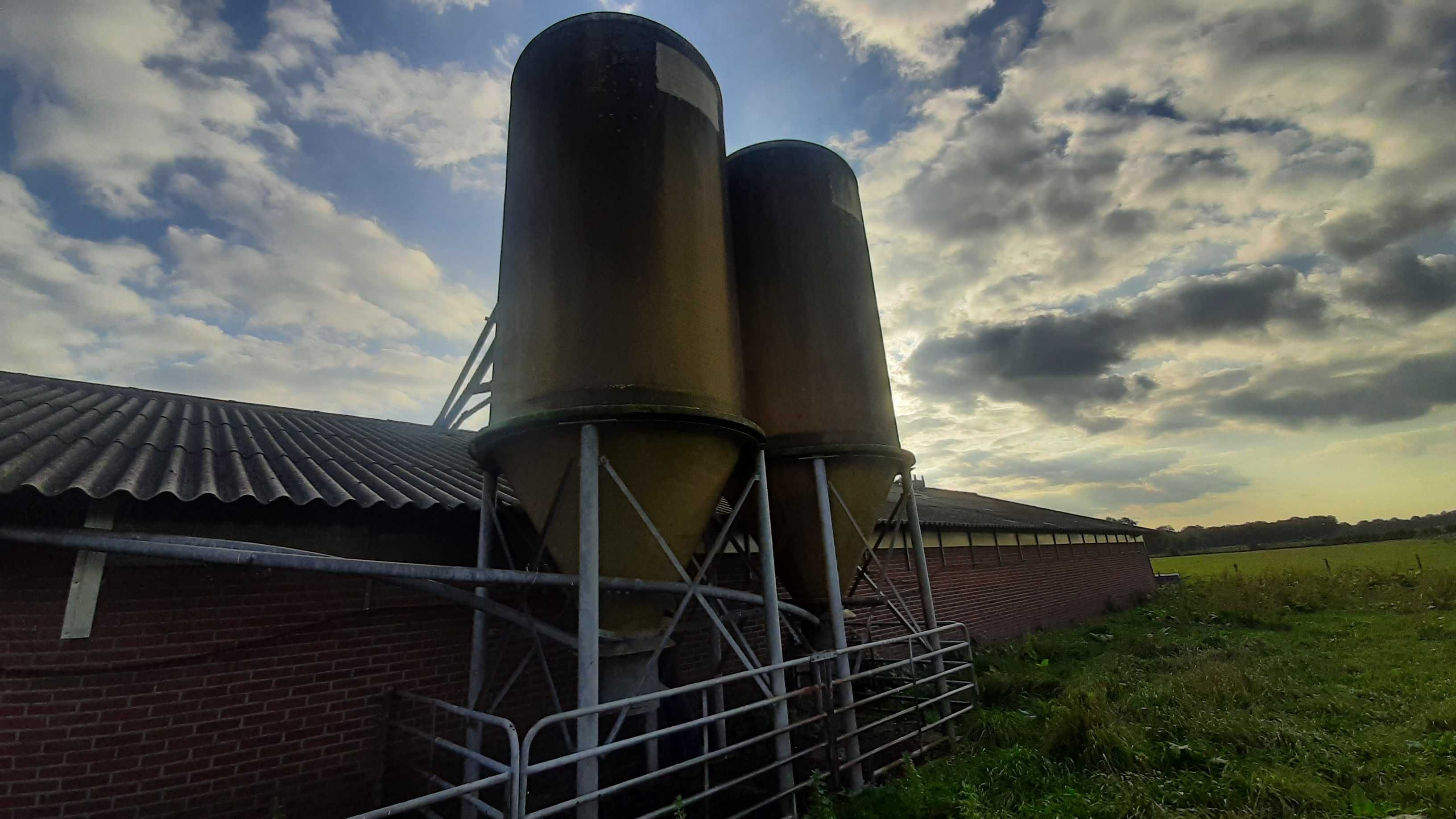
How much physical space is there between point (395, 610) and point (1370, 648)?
1583 centimetres

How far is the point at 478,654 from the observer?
4781 mm

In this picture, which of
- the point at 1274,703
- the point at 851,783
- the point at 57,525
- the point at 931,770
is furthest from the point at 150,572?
the point at 1274,703

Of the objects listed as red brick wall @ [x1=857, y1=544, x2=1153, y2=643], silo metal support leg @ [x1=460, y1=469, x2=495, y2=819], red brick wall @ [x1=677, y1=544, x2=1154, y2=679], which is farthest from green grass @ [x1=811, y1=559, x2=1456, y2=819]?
silo metal support leg @ [x1=460, y1=469, x2=495, y2=819]

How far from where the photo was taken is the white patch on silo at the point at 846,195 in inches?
269

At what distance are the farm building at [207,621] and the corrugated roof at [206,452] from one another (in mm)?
28

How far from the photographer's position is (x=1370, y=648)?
10805 mm

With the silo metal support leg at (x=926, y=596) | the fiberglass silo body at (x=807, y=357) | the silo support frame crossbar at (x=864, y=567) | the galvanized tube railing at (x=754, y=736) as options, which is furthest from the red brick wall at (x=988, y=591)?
the fiberglass silo body at (x=807, y=357)

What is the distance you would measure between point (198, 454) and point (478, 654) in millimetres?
2678

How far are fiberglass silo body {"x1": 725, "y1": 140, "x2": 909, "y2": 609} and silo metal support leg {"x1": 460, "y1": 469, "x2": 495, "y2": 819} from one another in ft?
8.61

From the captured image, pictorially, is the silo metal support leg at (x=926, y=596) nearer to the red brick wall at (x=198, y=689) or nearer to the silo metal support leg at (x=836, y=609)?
the silo metal support leg at (x=836, y=609)

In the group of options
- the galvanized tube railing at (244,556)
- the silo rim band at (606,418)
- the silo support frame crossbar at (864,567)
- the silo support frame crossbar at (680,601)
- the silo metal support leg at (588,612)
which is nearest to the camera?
the galvanized tube railing at (244,556)

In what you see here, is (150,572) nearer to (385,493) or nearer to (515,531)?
(385,493)

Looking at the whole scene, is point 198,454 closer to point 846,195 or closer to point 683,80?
point 683,80

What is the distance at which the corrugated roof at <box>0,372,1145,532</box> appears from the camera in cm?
382
